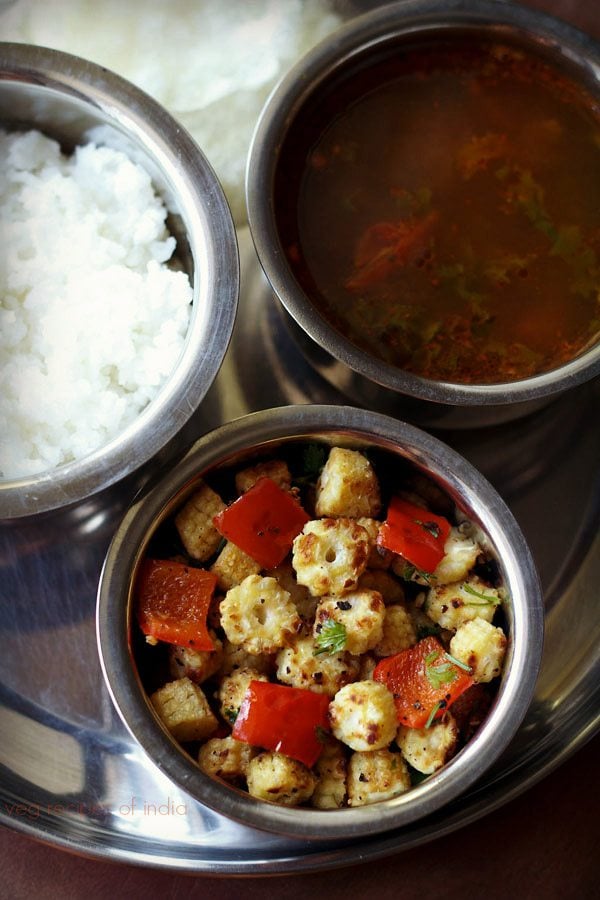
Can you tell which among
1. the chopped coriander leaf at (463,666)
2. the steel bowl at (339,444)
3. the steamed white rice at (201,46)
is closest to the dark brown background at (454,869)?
the steel bowl at (339,444)

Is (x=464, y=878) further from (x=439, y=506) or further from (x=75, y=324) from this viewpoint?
(x=75, y=324)

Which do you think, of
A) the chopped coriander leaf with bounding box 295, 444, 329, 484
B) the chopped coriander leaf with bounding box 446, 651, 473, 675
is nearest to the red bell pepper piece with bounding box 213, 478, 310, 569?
the chopped coriander leaf with bounding box 295, 444, 329, 484

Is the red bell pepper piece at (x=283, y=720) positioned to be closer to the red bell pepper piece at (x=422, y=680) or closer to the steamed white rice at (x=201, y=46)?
the red bell pepper piece at (x=422, y=680)

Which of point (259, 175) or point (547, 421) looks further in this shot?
point (547, 421)

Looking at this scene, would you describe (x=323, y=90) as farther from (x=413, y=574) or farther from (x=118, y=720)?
(x=118, y=720)

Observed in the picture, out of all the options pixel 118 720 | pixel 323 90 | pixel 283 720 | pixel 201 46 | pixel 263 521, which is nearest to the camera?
pixel 283 720

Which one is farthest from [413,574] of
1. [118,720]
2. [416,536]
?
[118,720]

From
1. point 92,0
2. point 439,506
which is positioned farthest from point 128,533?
point 92,0
